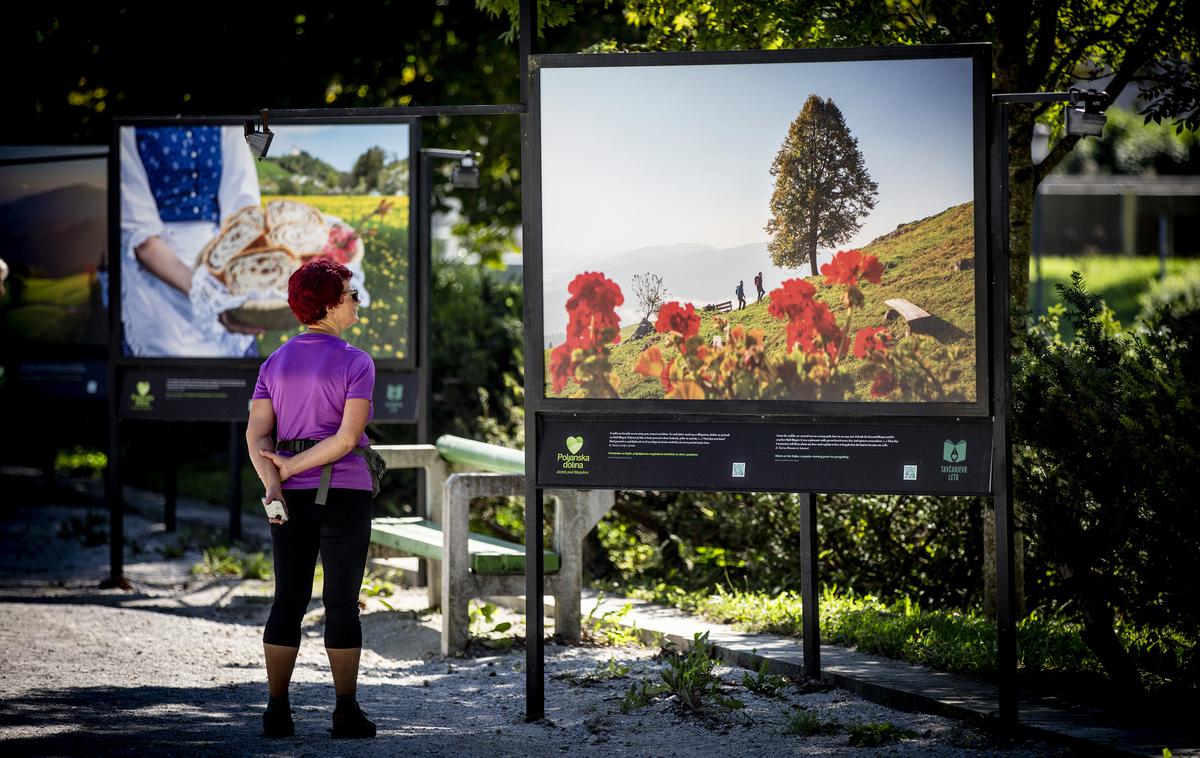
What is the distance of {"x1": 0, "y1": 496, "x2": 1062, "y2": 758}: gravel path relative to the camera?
535 centimetres

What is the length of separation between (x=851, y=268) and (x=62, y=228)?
28.0 ft

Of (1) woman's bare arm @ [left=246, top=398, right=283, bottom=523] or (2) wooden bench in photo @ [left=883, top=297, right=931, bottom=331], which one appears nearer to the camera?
(1) woman's bare arm @ [left=246, top=398, right=283, bottom=523]

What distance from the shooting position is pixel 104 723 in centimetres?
562

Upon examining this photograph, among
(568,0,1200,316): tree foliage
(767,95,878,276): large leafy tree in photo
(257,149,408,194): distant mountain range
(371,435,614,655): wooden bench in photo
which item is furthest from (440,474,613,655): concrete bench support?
(257,149,408,194): distant mountain range

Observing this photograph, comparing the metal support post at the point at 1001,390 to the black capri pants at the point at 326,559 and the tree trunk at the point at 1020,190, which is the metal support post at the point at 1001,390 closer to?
the tree trunk at the point at 1020,190

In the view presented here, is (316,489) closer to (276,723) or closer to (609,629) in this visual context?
(276,723)

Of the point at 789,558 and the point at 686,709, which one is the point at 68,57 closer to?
the point at 789,558

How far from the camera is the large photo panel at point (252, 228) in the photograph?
9305mm

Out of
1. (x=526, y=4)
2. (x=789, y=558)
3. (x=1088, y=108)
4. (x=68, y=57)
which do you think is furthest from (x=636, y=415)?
(x=68, y=57)

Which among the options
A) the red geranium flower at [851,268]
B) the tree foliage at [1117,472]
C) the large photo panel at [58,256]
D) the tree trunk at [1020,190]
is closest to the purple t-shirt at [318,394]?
the red geranium flower at [851,268]

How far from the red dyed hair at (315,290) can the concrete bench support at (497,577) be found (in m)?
1.99

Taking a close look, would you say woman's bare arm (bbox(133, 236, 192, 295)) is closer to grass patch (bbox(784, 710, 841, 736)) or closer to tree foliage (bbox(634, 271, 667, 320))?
tree foliage (bbox(634, 271, 667, 320))

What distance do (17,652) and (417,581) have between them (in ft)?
9.48

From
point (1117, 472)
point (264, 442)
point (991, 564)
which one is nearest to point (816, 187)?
point (1117, 472)
